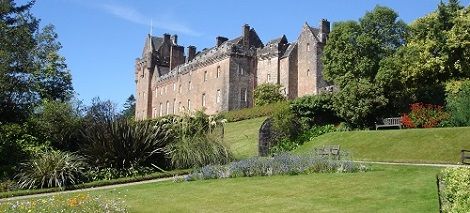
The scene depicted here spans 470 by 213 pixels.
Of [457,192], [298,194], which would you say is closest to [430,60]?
[298,194]

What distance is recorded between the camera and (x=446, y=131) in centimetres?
2544

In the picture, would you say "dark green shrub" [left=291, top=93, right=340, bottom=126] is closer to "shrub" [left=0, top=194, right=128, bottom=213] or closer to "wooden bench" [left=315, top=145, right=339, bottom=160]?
"wooden bench" [left=315, top=145, right=339, bottom=160]

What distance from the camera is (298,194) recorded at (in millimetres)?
11766

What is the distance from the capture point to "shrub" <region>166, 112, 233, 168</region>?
19.5 metres

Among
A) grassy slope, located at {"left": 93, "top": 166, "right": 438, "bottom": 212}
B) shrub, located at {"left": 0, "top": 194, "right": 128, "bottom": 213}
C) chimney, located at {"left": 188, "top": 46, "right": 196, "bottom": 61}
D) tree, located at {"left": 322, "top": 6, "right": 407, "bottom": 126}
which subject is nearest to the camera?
shrub, located at {"left": 0, "top": 194, "right": 128, "bottom": 213}

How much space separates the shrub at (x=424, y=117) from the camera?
31.2 meters

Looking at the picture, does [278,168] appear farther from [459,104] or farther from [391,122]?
[391,122]

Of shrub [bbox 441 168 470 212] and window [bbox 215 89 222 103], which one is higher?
window [bbox 215 89 222 103]

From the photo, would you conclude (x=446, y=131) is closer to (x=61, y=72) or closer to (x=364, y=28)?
(x=364, y=28)

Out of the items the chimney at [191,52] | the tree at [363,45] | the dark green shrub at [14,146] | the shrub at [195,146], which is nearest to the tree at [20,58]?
the dark green shrub at [14,146]

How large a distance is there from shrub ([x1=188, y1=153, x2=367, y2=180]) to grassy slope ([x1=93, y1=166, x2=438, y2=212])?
848mm

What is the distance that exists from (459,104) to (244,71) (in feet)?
101

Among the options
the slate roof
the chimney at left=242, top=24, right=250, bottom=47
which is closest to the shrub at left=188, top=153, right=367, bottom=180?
the slate roof

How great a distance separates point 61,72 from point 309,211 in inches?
1443
